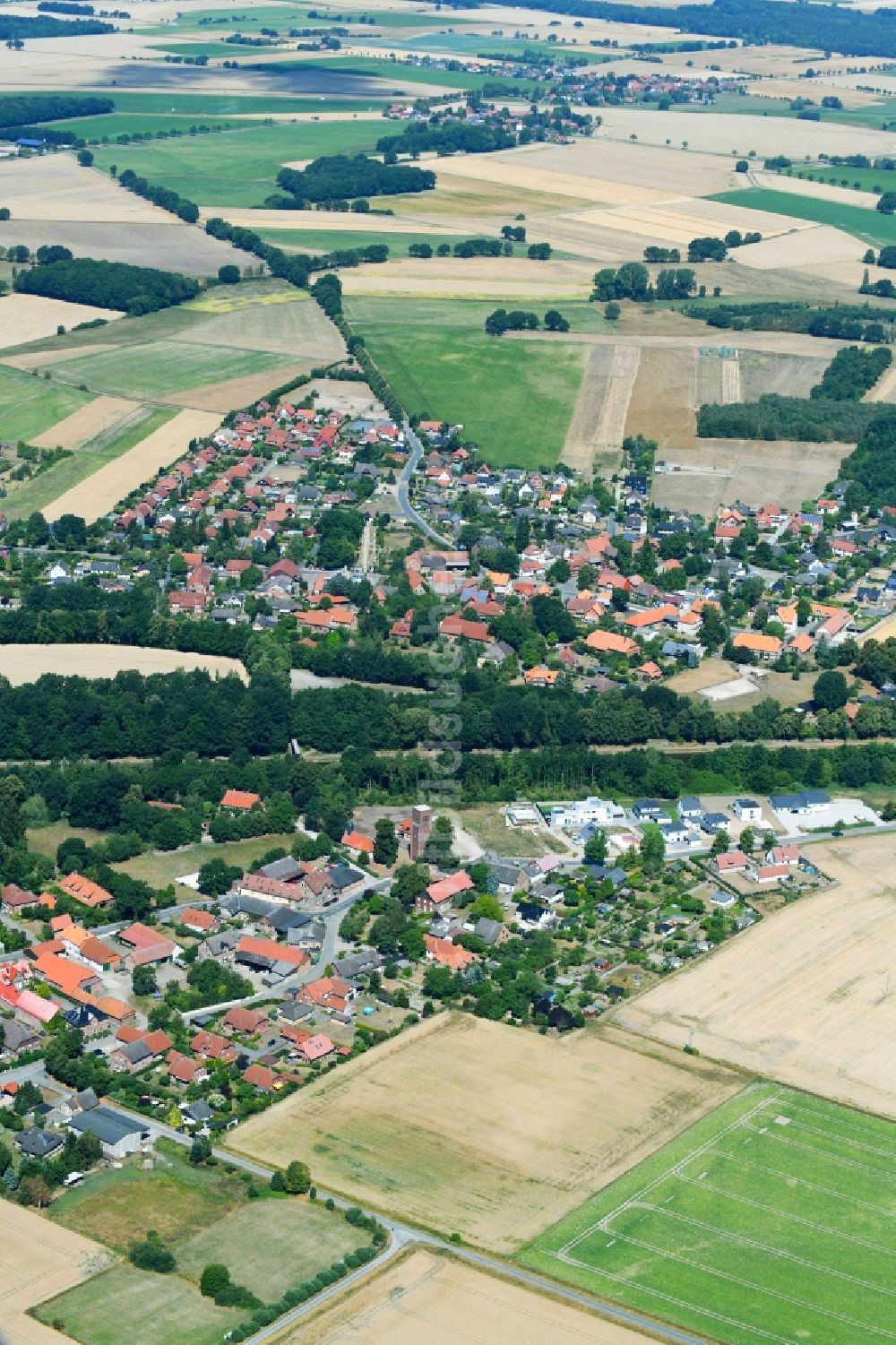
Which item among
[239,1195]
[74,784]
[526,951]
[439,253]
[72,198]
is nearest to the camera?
[239,1195]

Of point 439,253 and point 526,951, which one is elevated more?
point 439,253

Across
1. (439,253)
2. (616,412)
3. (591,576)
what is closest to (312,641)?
(591,576)

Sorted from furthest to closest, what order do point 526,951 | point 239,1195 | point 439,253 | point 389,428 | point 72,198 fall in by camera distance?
point 72,198, point 439,253, point 389,428, point 526,951, point 239,1195

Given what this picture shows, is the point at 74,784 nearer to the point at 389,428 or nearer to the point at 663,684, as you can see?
the point at 663,684

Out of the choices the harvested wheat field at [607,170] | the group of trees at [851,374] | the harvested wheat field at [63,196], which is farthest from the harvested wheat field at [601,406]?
the harvested wheat field at [607,170]

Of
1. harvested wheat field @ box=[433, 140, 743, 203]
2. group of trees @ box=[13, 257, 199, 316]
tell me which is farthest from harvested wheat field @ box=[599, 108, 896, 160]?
group of trees @ box=[13, 257, 199, 316]

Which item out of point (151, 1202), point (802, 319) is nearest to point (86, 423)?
point (802, 319)

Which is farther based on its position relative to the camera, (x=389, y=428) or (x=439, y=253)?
(x=439, y=253)

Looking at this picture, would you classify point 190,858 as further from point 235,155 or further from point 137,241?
point 235,155
